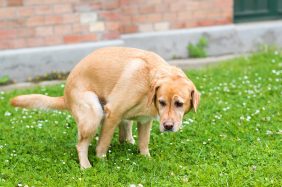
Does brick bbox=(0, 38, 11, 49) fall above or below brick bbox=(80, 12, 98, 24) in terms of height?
below

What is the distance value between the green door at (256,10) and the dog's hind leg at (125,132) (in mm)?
5212

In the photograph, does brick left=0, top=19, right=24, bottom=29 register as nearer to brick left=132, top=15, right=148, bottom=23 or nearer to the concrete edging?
the concrete edging

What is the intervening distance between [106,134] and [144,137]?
18.2 inches

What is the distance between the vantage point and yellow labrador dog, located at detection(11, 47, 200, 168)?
546cm

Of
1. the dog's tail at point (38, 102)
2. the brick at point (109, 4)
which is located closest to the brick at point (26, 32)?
the brick at point (109, 4)

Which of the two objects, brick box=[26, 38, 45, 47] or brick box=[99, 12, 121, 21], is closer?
brick box=[26, 38, 45, 47]

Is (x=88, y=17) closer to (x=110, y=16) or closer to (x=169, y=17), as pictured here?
(x=110, y=16)

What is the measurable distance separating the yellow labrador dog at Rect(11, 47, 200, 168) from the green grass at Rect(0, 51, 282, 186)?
1.09 feet

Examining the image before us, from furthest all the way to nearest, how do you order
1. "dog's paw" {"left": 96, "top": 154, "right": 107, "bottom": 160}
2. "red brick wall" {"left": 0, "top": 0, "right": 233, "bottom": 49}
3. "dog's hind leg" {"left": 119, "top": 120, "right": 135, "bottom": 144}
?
1. "red brick wall" {"left": 0, "top": 0, "right": 233, "bottom": 49}
2. "dog's hind leg" {"left": 119, "top": 120, "right": 135, "bottom": 144}
3. "dog's paw" {"left": 96, "top": 154, "right": 107, "bottom": 160}

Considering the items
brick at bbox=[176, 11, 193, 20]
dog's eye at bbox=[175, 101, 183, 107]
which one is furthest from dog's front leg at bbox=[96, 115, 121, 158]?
brick at bbox=[176, 11, 193, 20]

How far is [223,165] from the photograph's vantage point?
232 inches

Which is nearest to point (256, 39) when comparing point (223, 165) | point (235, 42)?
point (235, 42)

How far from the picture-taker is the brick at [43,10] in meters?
9.23

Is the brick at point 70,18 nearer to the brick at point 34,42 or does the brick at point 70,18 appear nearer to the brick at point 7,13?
the brick at point 34,42
